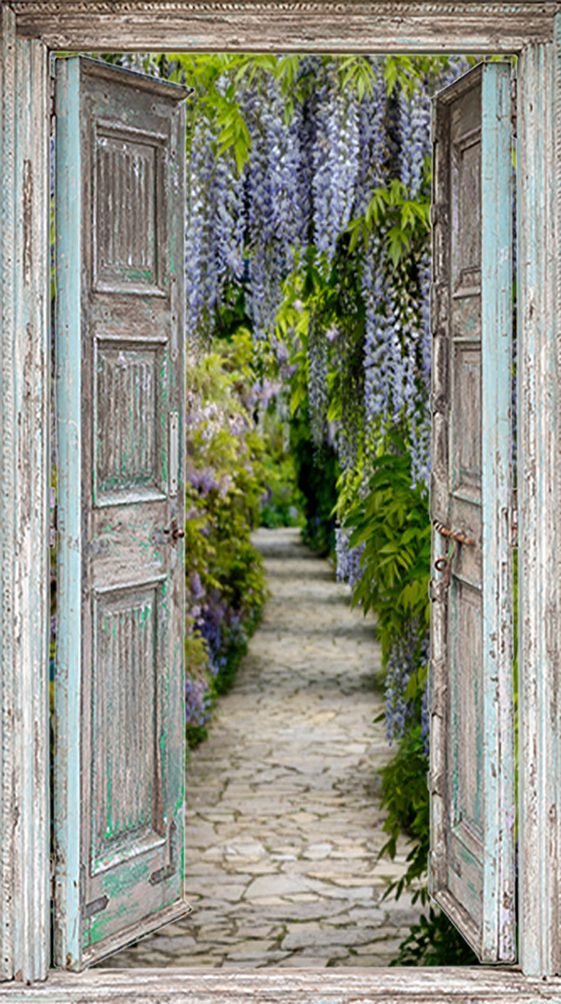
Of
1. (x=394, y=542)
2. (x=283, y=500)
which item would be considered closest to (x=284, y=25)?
(x=394, y=542)

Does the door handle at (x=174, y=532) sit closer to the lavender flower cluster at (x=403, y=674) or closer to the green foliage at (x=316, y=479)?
the lavender flower cluster at (x=403, y=674)

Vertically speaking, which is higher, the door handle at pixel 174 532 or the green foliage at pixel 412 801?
the door handle at pixel 174 532

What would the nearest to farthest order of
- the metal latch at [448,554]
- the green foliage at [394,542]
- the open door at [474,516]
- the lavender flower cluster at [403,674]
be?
the open door at [474,516] < the metal latch at [448,554] < the green foliage at [394,542] < the lavender flower cluster at [403,674]

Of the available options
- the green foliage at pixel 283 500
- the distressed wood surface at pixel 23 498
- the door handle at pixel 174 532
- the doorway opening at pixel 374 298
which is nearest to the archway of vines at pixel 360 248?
the doorway opening at pixel 374 298

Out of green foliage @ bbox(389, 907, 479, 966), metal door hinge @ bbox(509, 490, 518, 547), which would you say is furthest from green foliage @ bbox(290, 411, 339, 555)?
metal door hinge @ bbox(509, 490, 518, 547)

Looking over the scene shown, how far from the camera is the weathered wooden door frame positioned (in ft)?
10.6

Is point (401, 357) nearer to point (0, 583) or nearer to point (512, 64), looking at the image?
point (512, 64)

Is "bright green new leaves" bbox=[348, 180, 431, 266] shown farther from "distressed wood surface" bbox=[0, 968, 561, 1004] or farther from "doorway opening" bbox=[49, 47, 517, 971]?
"distressed wood surface" bbox=[0, 968, 561, 1004]

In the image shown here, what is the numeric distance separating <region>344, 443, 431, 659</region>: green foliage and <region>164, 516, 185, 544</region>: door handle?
888 millimetres

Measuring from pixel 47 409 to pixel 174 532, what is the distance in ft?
2.08

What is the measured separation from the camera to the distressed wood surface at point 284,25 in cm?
323

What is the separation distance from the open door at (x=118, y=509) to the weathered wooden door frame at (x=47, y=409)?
0.28 feet

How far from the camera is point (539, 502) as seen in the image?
3.28 m

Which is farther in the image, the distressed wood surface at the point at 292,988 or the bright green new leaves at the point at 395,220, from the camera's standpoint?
the bright green new leaves at the point at 395,220
